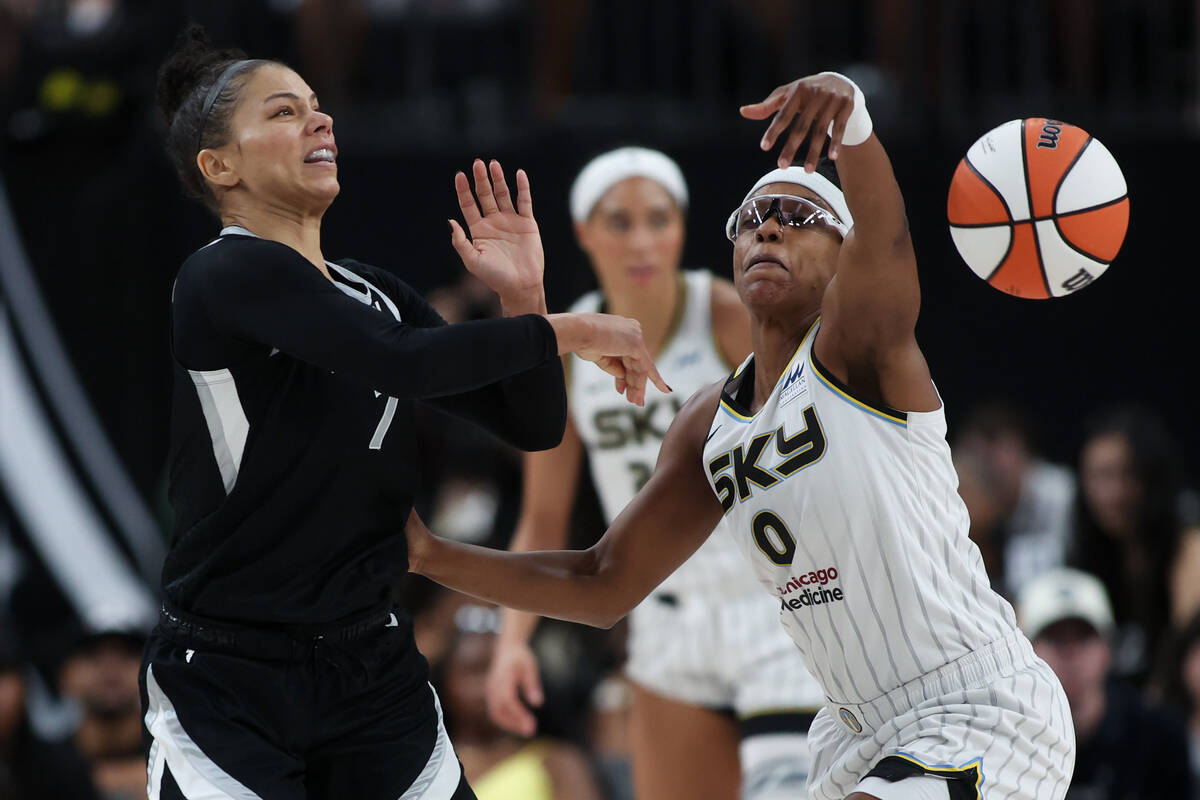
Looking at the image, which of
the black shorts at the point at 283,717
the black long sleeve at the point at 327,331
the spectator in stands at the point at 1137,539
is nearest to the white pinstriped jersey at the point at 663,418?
the black shorts at the point at 283,717

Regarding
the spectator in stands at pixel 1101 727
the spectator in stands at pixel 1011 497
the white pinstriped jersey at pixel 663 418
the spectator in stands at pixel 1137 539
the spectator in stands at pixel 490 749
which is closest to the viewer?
the white pinstriped jersey at pixel 663 418

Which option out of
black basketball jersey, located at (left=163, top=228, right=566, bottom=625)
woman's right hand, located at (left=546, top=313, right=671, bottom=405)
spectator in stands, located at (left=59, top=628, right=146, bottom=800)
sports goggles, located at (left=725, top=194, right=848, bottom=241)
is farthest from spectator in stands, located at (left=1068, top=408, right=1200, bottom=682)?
black basketball jersey, located at (left=163, top=228, right=566, bottom=625)

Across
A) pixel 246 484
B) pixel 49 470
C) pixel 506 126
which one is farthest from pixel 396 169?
pixel 246 484

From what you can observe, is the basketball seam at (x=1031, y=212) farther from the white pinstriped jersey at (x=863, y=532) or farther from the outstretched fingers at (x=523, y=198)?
the outstretched fingers at (x=523, y=198)

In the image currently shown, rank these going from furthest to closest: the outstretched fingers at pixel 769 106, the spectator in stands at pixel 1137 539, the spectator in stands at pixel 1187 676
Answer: the spectator in stands at pixel 1137 539 < the spectator in stands at pixel 1187 676 < the outstretched fingers at pixel 769 106

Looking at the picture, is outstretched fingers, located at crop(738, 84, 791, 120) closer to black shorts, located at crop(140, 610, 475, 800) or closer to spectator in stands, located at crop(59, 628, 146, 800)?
black shorts, located at crop(140, 610, 475, 800)

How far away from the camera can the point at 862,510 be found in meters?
4.06

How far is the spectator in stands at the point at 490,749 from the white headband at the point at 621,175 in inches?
80.9

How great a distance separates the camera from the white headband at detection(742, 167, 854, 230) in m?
4.47

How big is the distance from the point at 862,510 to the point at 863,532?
6 centimetres

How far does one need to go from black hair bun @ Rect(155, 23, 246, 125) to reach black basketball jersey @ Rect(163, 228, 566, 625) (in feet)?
1.44

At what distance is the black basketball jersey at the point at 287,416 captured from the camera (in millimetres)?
3596

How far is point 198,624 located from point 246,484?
339 mm

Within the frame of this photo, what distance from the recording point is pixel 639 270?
6336 mm
